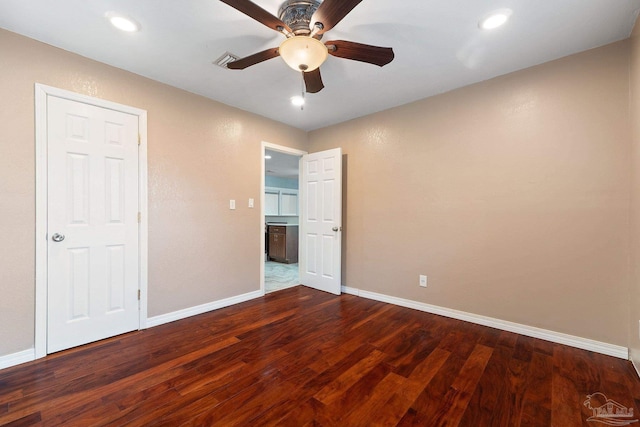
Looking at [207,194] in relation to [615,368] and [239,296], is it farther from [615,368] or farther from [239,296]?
[615,368]

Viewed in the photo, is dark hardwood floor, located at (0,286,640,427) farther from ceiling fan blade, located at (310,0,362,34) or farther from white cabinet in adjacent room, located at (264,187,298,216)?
white cabinet in adjacent room, located at (264,187,298,216)

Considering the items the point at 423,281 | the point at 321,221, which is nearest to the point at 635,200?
the point at 423,281

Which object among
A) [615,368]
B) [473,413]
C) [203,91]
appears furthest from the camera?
[203,91]

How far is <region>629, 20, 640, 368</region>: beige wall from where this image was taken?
184cm

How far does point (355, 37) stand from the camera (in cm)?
202

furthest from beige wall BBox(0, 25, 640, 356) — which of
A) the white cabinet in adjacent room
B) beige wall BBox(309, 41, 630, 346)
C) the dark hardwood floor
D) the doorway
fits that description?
the white cabinet in adjacent room

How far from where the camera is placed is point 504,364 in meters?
1.96

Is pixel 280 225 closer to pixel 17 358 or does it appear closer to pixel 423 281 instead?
pixel 423 281

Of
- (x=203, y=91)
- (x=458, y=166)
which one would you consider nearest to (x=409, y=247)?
(x=458, y=166)

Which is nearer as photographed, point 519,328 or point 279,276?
point 519,328

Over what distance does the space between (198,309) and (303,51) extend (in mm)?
2712

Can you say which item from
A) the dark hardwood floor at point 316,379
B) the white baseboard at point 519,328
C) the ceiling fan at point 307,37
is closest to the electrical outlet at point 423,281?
the white baseboard at point 519,328

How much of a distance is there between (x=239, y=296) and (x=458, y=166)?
2.92 metres

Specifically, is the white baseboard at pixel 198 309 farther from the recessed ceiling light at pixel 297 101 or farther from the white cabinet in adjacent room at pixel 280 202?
the white cabinet in adjacent room at pixel 280 202
